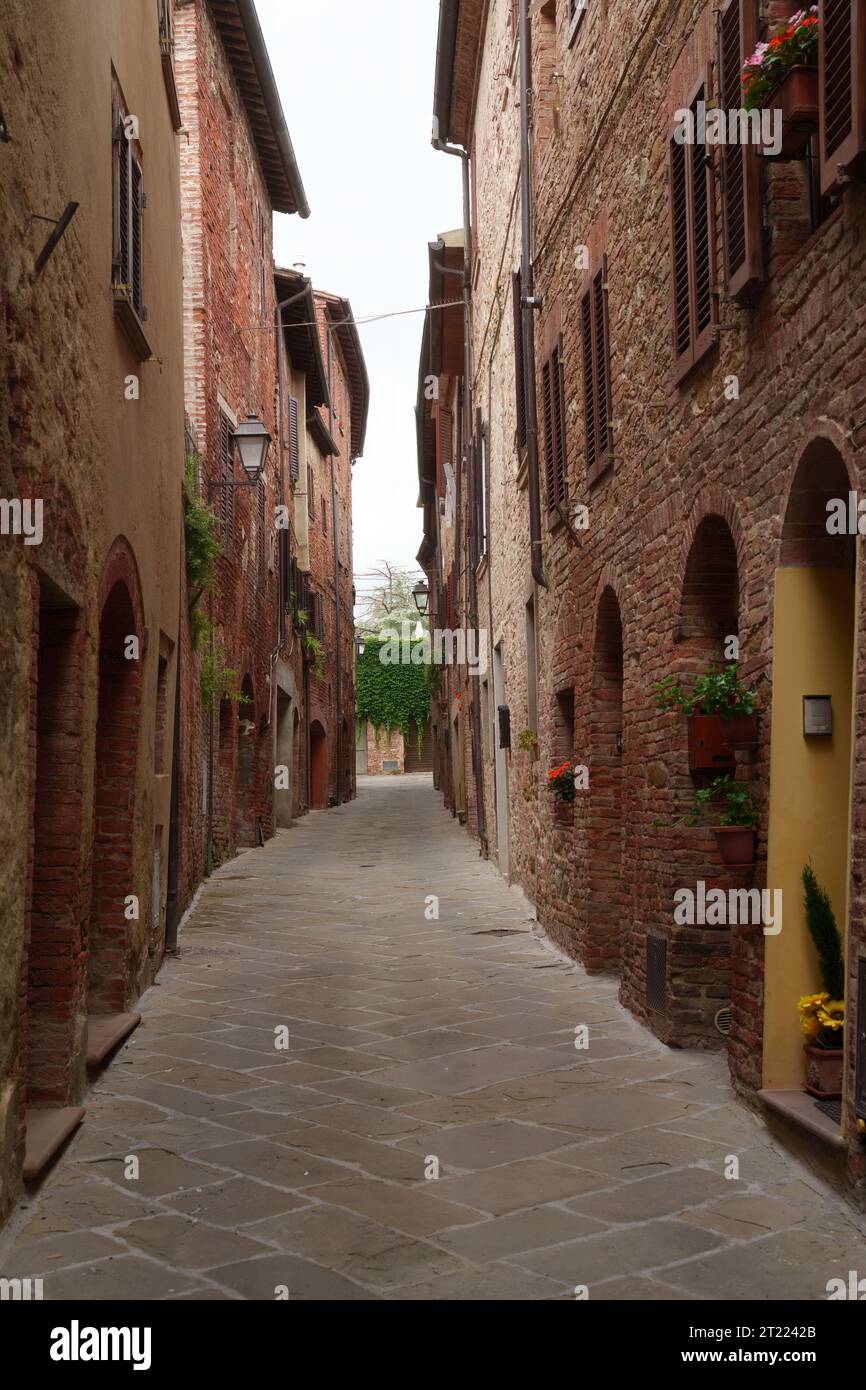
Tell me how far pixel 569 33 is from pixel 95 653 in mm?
5893

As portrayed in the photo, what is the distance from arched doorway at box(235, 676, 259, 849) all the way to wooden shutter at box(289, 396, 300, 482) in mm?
7170

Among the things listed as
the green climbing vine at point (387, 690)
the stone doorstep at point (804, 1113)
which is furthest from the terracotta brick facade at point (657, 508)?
the green climbing vine at point (387, 690)

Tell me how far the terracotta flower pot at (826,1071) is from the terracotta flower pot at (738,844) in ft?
2.53

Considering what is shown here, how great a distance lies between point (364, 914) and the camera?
11.4 metres

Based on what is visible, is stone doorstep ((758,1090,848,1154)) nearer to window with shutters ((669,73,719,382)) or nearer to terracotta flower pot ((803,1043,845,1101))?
terracotta flower pot ((803,1043,845,1101))

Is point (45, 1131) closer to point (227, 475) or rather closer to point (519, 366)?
point (519, 366)

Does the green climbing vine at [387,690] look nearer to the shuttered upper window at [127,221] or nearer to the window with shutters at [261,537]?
the window with shutters at [261,537]

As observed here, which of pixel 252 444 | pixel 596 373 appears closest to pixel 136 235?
pixel 596 373

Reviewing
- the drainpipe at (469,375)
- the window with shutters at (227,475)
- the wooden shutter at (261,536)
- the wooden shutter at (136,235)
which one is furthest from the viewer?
the wooden shutter at (261,536)

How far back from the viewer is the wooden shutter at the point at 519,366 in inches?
450

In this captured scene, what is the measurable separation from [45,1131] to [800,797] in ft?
9.81

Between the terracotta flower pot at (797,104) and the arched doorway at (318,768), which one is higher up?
the terracotta flower pot at (797,104)

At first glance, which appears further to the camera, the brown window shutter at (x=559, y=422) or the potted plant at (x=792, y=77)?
→ the brown window shutter at (x=559, y=422)

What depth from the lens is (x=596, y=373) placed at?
8.39 metres
